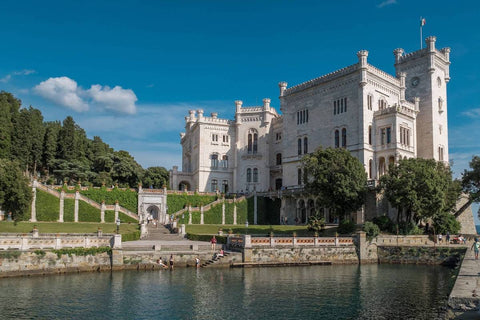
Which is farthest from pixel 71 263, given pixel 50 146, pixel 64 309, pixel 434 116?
pixel 434 116

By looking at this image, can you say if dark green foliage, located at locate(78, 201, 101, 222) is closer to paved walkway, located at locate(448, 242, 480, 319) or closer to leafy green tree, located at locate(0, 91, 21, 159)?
leafy green tree, located at locate(0, 91, 21, 159)

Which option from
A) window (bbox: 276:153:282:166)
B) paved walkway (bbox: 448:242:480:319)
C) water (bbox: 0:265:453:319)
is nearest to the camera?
paved walkway (bbox: 448:242:480:319)

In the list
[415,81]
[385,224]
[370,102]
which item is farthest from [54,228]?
[415,81]

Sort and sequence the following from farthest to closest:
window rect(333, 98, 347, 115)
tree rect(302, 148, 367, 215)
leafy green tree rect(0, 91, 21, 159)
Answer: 1. leafy green tree rect(0, 91, 21, 159)
2. window rect(333, 98, 347, 115)
3. tree rect(302, 148, 367, 215)

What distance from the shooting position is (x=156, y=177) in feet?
257

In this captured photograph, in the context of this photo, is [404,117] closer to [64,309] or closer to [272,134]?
[272,134]

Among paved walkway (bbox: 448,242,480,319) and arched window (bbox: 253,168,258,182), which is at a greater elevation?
arched window (bbox: 253,168,258,182)

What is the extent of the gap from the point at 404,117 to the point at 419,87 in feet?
38.5

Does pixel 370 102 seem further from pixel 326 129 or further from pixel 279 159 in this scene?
pixel 279 159

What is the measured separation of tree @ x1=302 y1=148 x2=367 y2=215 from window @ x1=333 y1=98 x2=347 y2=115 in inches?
578

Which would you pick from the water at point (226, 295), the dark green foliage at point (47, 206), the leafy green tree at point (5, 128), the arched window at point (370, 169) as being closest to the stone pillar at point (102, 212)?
the dark green foliage at point (47, 206)

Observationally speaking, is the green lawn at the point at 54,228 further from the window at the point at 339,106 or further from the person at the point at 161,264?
the window at the point at 339,106

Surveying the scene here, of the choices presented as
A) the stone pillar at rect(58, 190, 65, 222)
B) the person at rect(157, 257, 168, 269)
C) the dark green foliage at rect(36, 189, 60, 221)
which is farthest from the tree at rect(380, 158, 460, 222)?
the dark green foliage at rect(36, 189, 60, 221)

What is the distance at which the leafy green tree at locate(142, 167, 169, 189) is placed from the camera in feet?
249
